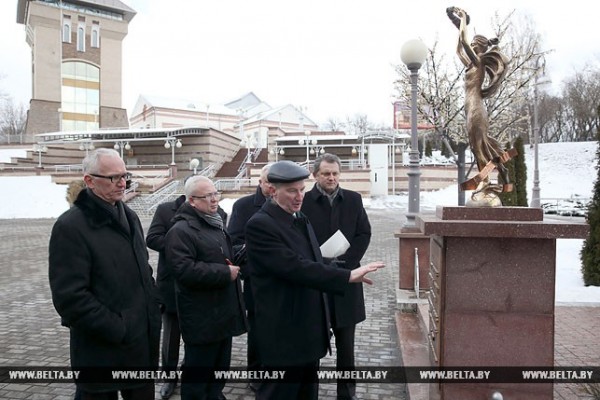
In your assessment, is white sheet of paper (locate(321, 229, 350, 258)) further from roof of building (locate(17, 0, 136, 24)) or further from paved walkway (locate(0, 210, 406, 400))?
roof of building (locate(17, 0, 136, 24))

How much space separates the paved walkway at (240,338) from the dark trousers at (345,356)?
28 centimetres

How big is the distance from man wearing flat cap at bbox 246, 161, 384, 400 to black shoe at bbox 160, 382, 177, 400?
1.80 m

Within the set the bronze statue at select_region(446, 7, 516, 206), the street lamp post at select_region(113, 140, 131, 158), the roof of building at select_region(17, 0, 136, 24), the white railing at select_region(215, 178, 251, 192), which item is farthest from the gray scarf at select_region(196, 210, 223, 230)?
the roof of building at select_region(17, 0, 136, 24)

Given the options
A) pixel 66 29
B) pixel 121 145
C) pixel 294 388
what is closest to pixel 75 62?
pixel 66 29

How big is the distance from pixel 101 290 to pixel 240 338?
3.66 meters

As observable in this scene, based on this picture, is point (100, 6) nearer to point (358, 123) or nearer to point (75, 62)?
point (75, 62)

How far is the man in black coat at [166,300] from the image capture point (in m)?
4.38

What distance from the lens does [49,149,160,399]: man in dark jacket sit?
267 centimetres

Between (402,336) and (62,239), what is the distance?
13.8ft

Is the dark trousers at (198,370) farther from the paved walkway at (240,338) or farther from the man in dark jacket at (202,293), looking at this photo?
the paved walkway at (240,338)

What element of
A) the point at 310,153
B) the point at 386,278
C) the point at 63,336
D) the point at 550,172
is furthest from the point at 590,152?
the point at 63,336

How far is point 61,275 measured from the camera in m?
2.67

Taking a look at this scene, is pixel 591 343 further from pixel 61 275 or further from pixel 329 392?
pixel 61 275

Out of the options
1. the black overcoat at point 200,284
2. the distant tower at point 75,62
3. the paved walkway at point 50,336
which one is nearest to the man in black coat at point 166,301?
the paved walkway at point 50,336
